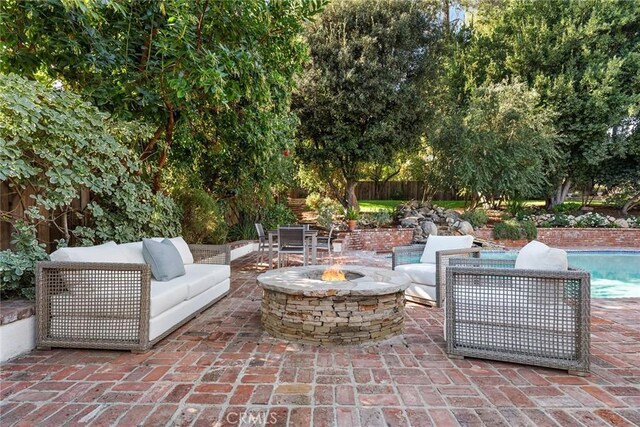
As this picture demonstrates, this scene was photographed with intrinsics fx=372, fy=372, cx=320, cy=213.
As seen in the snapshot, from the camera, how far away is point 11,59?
4156mm

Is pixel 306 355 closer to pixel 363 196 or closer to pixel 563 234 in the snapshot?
pixel 563 234

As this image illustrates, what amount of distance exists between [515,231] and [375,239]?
13.5 ft

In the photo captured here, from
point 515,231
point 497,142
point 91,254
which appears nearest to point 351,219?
point 515,231

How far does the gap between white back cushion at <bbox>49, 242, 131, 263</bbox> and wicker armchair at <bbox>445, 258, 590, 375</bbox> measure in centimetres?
306

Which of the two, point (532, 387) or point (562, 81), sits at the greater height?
point (562, 81)

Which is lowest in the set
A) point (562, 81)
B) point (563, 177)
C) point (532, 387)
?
point (532, 387)

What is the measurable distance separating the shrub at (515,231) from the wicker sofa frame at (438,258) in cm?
653

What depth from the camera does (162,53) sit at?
13.7 feet

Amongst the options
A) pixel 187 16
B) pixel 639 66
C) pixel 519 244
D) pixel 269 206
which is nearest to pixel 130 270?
pixel 187 16

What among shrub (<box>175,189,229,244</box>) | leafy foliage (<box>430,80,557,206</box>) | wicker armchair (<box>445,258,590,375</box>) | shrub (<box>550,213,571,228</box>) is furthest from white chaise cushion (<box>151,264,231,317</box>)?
shrub (<box>550,213,571,228</box>)

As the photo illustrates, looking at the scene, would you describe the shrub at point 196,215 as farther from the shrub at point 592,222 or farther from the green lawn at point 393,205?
the shrub at point 592,222

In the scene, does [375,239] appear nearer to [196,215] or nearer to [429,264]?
[196,215]

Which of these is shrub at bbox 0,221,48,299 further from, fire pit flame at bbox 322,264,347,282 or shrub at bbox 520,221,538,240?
shrub at bbox 520,221,538,240

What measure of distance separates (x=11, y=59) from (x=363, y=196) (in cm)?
1687
